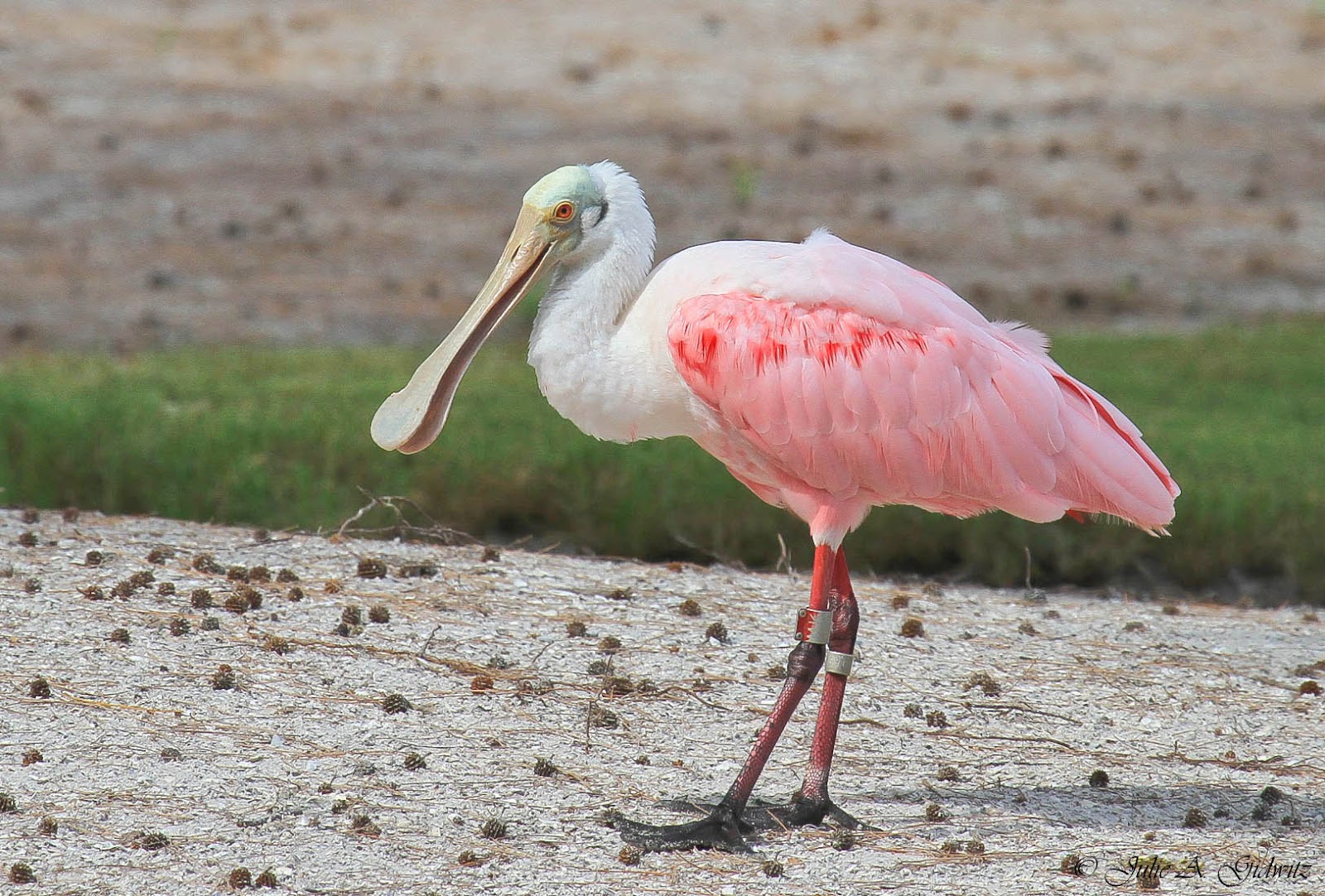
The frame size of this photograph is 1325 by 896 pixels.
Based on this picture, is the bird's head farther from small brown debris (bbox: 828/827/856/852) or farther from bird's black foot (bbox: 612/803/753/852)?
small brown debris (bbox: 828/827/856/852)

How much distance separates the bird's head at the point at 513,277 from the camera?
5312 millimetres

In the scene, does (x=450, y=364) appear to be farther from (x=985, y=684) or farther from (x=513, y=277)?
(x=985, y=684)

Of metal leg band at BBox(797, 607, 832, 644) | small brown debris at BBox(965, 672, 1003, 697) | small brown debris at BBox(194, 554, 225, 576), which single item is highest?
metal leg band at BBox(797, 607, 832, 644)

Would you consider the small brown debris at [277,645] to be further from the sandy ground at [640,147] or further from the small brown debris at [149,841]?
the sandy ground at [640,147]

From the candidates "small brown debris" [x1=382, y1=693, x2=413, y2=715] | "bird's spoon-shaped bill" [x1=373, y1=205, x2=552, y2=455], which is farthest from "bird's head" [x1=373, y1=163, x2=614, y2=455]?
"small brown debris" [x1=382, y1=693, x2=413, y2=715]

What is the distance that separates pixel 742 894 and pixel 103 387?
6438mm

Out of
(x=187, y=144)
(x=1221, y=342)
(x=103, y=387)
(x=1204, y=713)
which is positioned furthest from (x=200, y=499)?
(x=187, y=144)

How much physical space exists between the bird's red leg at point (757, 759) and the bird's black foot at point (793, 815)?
1.6 inches

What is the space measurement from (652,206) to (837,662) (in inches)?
464

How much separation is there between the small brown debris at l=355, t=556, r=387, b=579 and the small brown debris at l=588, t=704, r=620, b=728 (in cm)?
138

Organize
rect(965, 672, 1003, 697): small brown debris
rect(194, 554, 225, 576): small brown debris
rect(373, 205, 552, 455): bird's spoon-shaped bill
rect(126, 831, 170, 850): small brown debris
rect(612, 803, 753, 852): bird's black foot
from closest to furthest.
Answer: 1. rect(126, 831, 170, 850): small brown debris
2. rect(612, 803, 753, 852): bird's black foot
3. rect(373, 205, 552, 455): bird's spoon-shaped bill
4. rect(965, 672, 1003, 697): small brown debris
5. rect(194, 554, 225, 576): small brown debris

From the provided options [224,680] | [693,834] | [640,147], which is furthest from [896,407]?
[640,147]

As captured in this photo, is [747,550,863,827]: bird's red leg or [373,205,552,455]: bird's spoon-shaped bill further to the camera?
[373,205,552,455]: bird's spoon-shaped bill

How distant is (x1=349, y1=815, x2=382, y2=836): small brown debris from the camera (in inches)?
192
